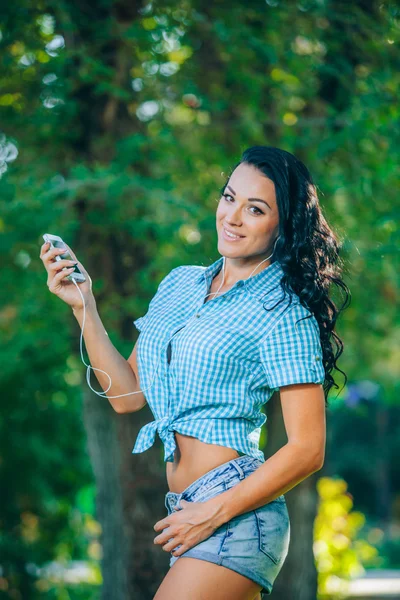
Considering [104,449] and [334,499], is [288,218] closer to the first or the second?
[104,449]

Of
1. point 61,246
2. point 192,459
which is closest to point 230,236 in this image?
point 61,246

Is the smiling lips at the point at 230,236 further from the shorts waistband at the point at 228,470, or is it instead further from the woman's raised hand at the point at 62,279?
the shorts waistband at the point at 228,470

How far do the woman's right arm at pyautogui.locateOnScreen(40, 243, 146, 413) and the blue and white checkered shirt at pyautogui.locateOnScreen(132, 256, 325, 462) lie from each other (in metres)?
0.18

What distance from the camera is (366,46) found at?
5.34 m

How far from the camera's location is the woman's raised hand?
7.78ft

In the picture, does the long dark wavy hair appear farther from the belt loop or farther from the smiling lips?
the belt loop

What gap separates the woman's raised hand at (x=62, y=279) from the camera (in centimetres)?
237

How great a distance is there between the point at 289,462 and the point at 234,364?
0.99 ft

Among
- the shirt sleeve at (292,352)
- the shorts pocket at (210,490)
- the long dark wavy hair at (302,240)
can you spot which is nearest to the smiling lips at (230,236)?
the long dark wavy hair at (302,240)

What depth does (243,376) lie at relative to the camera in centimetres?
224

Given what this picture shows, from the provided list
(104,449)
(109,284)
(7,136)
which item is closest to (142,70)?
(7,136)

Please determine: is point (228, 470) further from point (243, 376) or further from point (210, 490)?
point (243, 376)

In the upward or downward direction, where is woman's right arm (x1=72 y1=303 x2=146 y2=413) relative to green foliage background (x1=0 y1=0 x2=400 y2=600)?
upward

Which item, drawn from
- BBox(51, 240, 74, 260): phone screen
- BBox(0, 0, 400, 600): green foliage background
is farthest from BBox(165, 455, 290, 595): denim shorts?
BBox(0, 0, 400, 600): green foliage background
